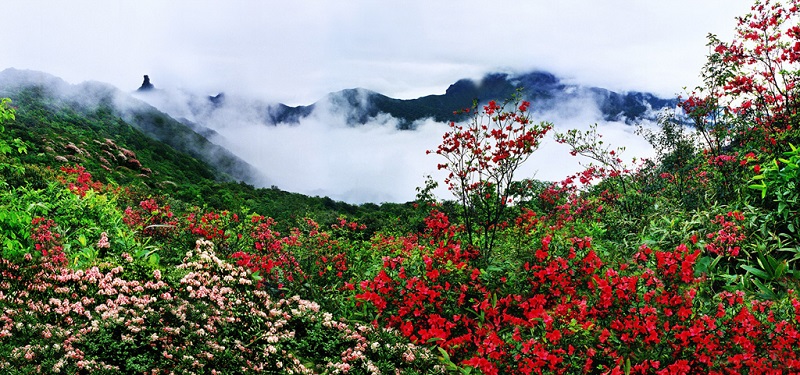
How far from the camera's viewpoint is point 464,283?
5.52 m

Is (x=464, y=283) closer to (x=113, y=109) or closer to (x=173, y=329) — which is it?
(x=173, y=329)

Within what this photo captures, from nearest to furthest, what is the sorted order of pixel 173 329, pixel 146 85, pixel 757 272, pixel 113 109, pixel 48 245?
pixel 173 329
pixel 48 245
pixel 757 272
pixel 113 109
pixel 146 85

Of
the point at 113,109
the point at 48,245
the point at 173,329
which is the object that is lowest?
the point at 173,329

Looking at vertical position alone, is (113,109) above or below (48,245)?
above

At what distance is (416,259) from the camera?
5871 millimetres

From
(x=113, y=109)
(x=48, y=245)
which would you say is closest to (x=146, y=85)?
(x=113, y=109)

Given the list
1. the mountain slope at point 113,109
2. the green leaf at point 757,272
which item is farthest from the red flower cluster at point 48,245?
the mountain slope at point 113,109

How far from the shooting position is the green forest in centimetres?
391

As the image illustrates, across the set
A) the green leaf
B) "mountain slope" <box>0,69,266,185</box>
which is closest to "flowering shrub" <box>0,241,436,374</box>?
the green leaf

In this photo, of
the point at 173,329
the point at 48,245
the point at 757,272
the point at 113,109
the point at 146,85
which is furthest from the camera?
the point at 146,85

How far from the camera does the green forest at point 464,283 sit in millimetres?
3906

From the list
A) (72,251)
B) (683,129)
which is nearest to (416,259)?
(72,251)

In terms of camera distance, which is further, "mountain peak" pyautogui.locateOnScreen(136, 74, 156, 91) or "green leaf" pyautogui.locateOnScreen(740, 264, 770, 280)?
"mountain peak" pyautogui.locateOnScreen(136, 74, 156, 91)

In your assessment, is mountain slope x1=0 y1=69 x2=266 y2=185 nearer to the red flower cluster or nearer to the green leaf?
the red flower cluster
